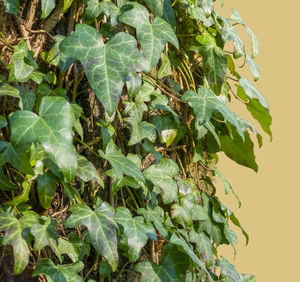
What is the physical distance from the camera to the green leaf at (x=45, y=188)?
1490mm

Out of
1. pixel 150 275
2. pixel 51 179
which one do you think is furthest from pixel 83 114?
pixel 150 275

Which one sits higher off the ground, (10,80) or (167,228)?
(10,80)

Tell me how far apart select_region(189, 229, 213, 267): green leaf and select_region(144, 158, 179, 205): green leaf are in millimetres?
168

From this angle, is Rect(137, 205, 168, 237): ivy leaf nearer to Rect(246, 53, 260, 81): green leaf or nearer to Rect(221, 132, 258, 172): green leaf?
Rect(221, 132, 258, 172): green leaf

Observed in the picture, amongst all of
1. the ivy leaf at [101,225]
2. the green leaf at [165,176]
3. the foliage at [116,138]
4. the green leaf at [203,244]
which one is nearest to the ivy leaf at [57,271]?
the foliage at [116,138]

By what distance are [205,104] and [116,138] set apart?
0.91ft

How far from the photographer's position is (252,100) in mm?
2113

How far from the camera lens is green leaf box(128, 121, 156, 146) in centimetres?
168

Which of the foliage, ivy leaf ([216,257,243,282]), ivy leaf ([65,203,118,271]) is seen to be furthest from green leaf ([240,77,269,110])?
ivy leaf ([65,203,118,271])

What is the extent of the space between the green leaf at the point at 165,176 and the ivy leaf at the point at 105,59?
1.19 feet

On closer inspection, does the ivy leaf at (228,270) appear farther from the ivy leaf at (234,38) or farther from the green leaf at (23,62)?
the green leaf at (23,62)

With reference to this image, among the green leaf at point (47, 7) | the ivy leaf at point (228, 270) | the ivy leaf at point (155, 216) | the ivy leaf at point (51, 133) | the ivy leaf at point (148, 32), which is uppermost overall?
the ivy leaf at point (148, 32)

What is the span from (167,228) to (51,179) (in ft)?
1.37

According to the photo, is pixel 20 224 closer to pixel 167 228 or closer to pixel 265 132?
pixel 167 228
